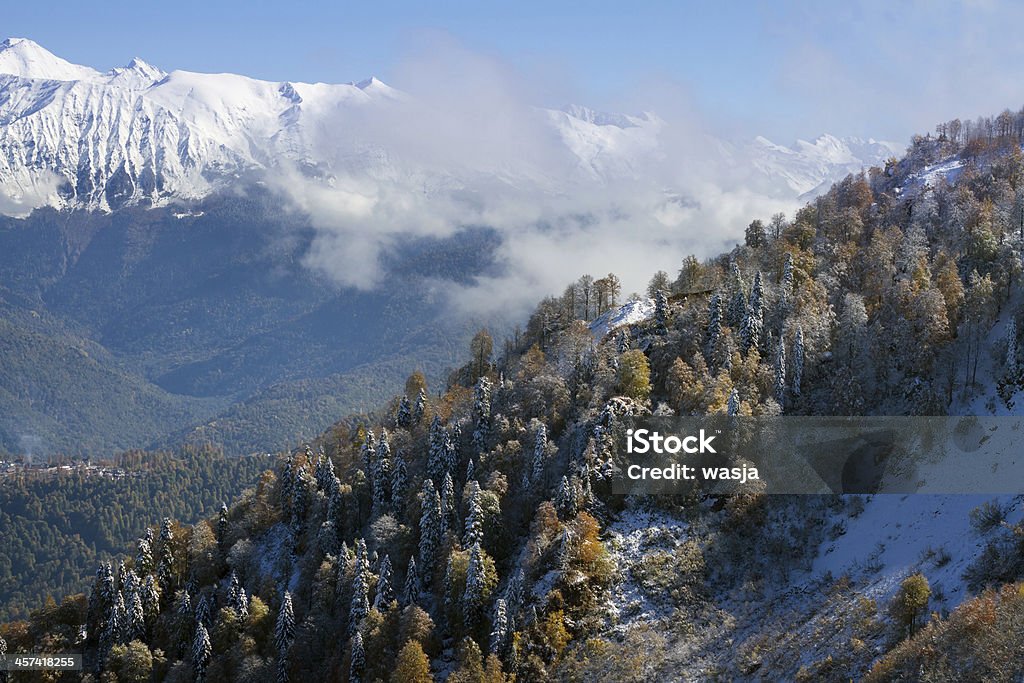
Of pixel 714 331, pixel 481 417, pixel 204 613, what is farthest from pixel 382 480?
pixel 714 331

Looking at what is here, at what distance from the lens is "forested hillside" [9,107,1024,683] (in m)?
74.0

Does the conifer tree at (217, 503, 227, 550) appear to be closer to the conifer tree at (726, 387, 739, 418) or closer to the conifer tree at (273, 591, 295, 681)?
the conifer tree at (273, 591, 295, 681)

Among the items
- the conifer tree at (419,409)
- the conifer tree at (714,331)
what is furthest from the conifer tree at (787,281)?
the conifer tree at (419,409)

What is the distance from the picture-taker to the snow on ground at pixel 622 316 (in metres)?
126

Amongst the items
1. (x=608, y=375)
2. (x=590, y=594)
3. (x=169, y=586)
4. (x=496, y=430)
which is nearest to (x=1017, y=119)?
(x=608, y=375)

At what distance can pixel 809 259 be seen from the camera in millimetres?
121312

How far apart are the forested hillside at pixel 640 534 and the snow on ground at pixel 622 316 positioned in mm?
4629

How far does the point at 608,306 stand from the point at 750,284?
117 feet

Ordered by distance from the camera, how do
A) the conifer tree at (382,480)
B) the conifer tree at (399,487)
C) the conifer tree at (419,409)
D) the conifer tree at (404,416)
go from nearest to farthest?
1. the conifer tree at (399,487)
2. the conifer tree at (382,480)
3. the conifer tree at (419,409)
4. the conifer tree at (404,416)

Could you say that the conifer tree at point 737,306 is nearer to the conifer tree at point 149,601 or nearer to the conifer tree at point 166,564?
the conifer tree at point 166,564

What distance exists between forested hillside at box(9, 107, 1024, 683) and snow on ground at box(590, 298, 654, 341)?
4629 millimetres

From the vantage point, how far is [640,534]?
8738 cm

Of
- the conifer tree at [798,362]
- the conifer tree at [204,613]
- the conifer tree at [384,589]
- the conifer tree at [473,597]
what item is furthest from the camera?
the conifer tree at [798,362]

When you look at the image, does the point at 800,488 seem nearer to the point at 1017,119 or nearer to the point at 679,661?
the point at 679,661
